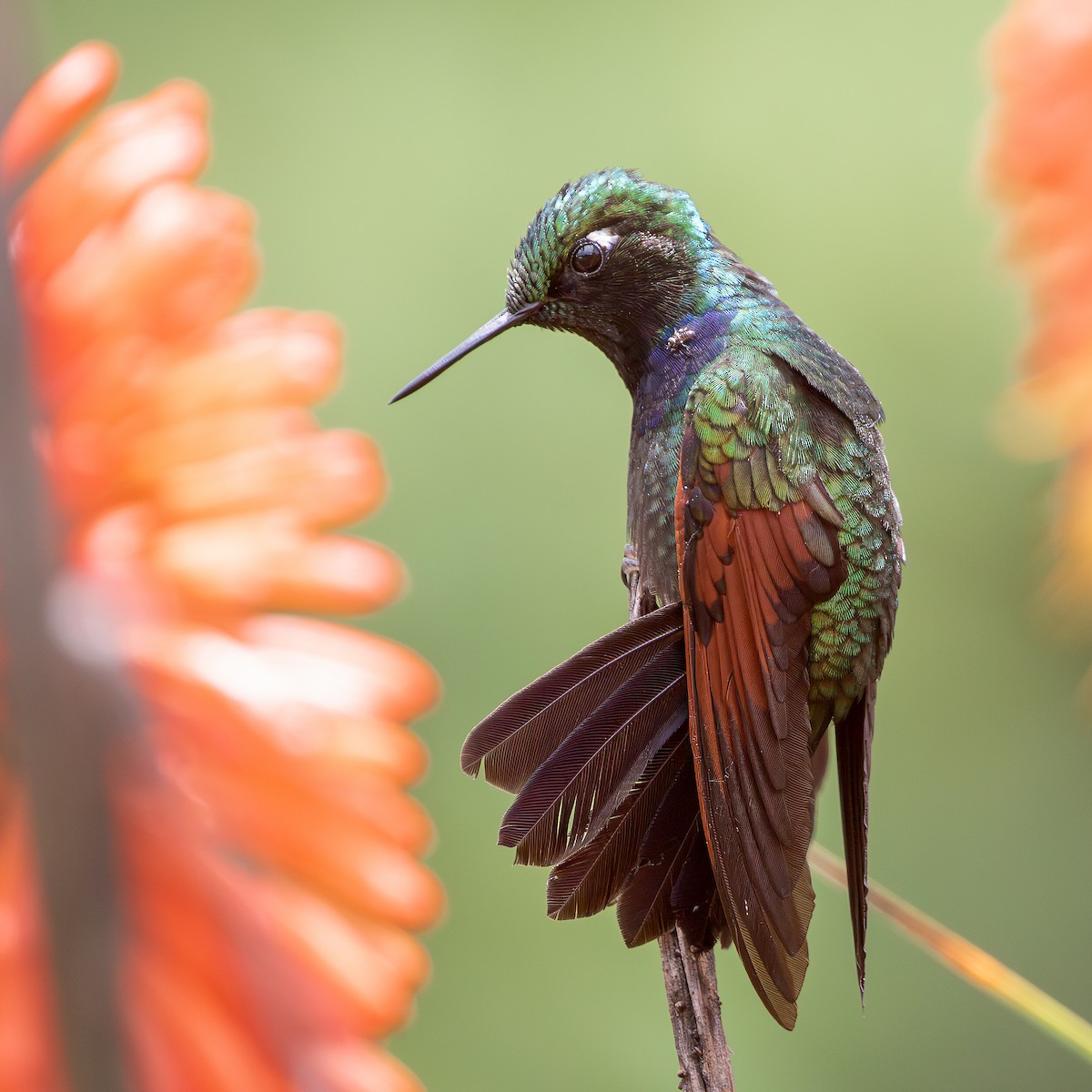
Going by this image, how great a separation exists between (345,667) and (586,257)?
0.86 ft

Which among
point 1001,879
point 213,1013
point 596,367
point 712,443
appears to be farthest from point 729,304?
point 1001,879

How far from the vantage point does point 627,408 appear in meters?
0.83

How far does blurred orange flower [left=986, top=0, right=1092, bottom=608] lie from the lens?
1.63 feet

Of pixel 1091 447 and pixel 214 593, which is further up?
pixel 1091 447

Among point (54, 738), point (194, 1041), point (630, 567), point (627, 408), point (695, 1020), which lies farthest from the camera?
point (627, 408)

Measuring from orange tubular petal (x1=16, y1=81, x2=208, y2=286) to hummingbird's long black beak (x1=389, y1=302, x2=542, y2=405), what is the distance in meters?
0.17

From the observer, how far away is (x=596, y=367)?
84 cm

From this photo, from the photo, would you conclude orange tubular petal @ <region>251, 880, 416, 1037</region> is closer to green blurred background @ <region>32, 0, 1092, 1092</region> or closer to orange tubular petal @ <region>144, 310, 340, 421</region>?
orange tubular petal @ <region>144, 310, 340, 421</region>

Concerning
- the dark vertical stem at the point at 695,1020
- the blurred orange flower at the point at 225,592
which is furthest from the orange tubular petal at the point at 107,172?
the dark vertical stem at the point at 695,1020

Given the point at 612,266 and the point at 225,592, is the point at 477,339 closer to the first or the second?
the point at 612,266

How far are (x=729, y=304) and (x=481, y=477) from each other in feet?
0.99

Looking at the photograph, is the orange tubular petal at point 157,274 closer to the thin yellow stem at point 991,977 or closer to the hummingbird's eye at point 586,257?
the hummingbird's eye at point 586,257

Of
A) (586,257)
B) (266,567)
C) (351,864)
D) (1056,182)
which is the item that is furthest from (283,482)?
(1056,182)

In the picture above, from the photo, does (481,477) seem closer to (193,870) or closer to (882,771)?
(882,771)
